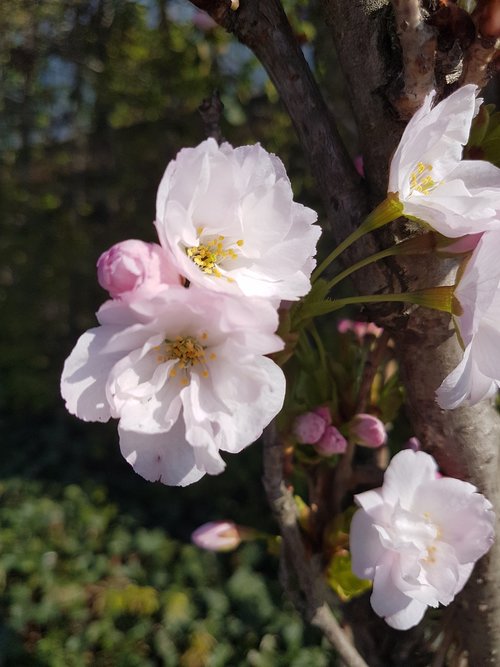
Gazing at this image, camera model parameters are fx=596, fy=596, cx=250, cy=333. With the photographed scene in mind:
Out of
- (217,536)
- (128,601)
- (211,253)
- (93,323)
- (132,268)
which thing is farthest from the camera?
(93,323)

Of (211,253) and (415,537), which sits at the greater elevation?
(211,253)

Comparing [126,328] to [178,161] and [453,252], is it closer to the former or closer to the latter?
[178,161]

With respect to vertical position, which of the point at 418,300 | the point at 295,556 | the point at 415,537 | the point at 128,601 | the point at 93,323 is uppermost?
the point at 418,300

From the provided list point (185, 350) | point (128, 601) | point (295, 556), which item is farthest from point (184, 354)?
point (128, 601)

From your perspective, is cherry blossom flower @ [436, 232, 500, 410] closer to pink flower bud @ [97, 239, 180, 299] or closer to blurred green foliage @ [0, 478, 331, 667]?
pink flower bud @ [97, 239, 180, 299]

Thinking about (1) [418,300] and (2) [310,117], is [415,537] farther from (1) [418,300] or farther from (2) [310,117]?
(2) [310,117]

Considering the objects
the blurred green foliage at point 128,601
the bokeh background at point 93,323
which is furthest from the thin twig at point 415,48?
the blurred green foliage at point 128,601

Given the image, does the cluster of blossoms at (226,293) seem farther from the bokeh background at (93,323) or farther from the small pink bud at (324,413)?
the bokeh background at (93,323)
